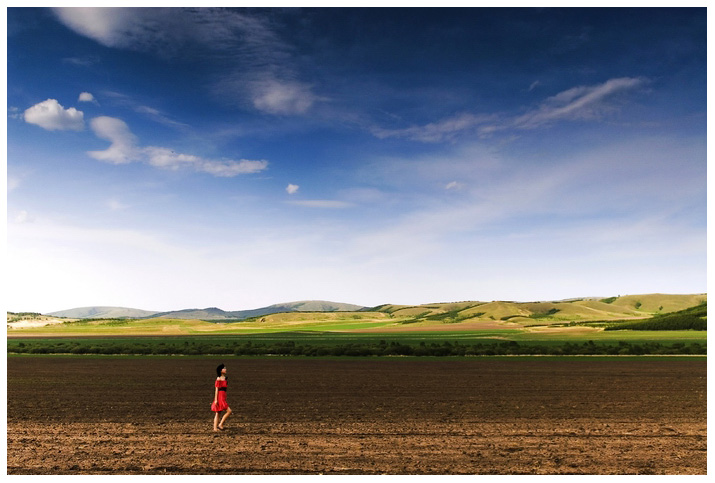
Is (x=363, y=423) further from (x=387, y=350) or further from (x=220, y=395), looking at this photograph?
(x=387, y=350)

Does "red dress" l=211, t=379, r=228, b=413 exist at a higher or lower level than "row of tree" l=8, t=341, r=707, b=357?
higher

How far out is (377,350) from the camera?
38.2 meters

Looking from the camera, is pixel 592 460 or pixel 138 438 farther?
pixel 138 438

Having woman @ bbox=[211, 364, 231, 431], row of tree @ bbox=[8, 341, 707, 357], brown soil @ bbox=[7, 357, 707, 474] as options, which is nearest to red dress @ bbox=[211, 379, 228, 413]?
woman @ bbox=[211, 364, 231, 431]

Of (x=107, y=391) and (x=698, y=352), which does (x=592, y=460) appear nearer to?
(x=107, y=391)

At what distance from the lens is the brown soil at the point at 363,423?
10.0m

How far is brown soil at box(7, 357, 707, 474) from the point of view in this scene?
32.9 feet

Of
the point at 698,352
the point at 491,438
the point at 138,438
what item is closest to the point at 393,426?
the point at 491,438

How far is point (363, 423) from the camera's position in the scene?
1343 centimetres

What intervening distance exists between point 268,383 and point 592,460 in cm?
1463

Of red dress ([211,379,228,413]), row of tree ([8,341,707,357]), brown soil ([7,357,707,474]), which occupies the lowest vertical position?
row of tree ([8,341,707,357])

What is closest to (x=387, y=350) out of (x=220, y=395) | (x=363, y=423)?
(x=363, y=423)

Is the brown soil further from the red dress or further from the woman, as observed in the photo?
the red dress

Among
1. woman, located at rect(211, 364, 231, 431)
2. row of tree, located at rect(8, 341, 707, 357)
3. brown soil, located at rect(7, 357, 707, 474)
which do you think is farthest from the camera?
row of tree, located at rect(8, 341, 707, 357)
